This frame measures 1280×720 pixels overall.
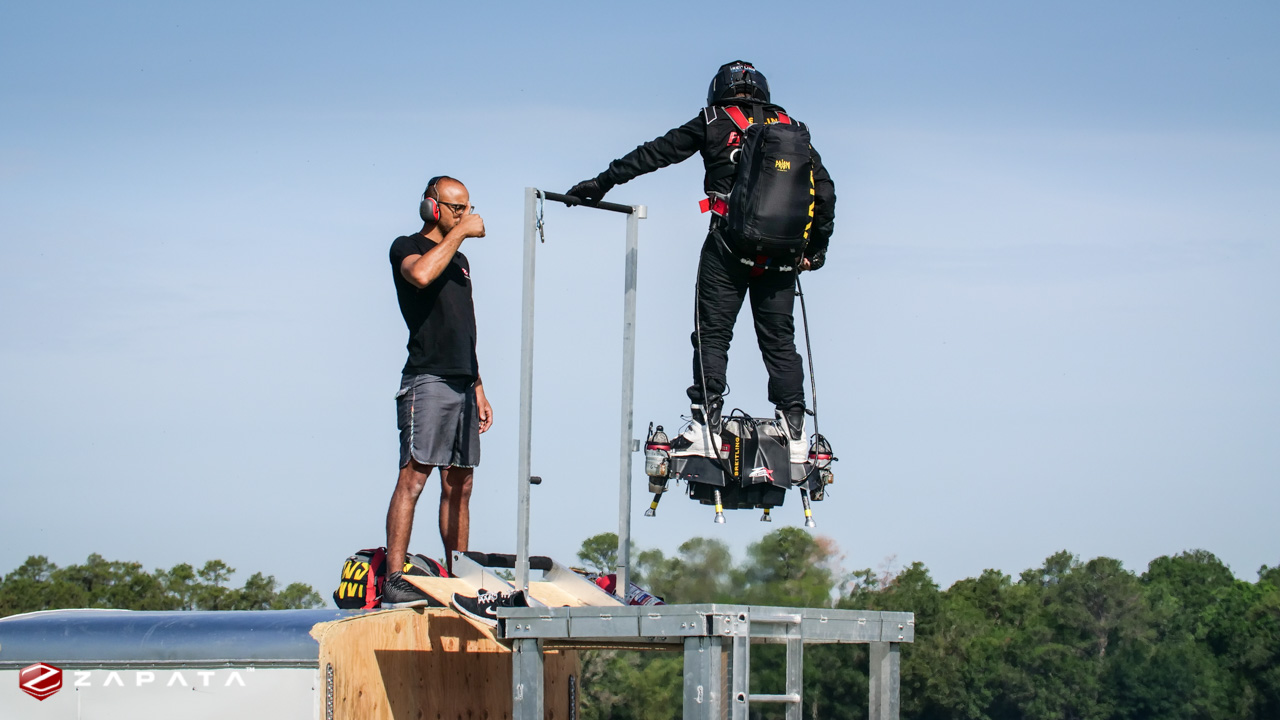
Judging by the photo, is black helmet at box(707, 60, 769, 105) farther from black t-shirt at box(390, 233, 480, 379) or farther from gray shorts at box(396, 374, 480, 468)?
gray shorts at box(396, 374, 480, 468)

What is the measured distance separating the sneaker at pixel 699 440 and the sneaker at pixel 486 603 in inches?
63.7

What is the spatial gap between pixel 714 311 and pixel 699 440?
88 cm

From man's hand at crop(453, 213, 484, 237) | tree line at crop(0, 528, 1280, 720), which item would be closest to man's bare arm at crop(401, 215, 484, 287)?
man's hand at crop(453, 213, 484, 237)

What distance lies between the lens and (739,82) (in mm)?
9789

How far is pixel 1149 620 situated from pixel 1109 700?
3.64 m

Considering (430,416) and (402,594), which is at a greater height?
(430,416)

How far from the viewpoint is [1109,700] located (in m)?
57.2

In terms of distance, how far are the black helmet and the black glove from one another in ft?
3.36

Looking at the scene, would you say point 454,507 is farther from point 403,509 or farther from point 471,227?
point 471,227

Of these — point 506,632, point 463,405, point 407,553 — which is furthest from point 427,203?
point 506,632

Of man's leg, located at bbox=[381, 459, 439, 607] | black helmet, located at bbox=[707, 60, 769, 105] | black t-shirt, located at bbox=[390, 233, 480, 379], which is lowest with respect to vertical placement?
man's leg, located at bbox=[381, 459, 439, 607]

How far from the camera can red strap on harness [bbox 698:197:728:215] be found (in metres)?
9.66

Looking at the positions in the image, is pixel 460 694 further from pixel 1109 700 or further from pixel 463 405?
pixel 1109 700

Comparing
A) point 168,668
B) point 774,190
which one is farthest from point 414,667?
point 774,190
